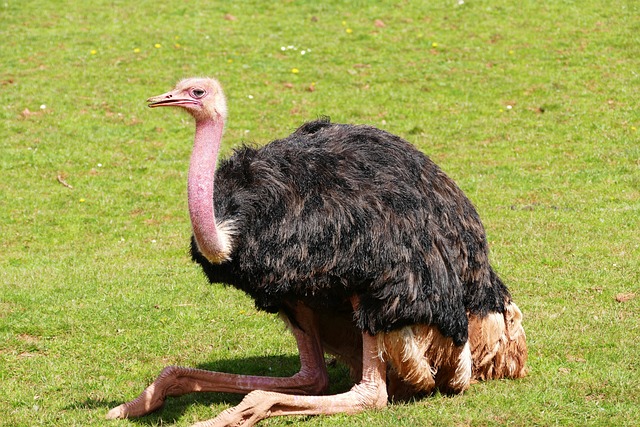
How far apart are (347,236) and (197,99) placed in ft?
4.35

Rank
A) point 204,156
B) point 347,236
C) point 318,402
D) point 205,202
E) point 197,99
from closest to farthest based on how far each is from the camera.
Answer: point 205,202
point 204,156
point 347,236
point 197,99
point 318,402

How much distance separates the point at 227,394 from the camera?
23.8 ft

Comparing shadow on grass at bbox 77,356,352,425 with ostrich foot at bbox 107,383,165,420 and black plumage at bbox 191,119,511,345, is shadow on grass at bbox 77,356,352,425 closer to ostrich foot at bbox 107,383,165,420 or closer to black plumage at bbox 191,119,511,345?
ostrich foot at bbox 107,383,165,420

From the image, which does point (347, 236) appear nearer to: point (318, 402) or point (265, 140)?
point (318, 402)

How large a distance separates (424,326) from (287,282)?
97 centimetres

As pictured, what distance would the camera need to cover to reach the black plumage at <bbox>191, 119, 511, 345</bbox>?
6.29 m

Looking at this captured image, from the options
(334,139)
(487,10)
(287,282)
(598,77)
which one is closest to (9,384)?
(287,282)

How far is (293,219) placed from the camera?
632 cm

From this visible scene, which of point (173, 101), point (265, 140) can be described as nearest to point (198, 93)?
point (173, 101)

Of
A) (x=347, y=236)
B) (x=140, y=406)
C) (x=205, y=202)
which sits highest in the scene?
(x=205, y=202)

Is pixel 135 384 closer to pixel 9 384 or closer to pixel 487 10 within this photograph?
pixel 9 384

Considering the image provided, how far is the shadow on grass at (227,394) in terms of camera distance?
6.84 metres

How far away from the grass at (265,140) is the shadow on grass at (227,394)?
0.09ft

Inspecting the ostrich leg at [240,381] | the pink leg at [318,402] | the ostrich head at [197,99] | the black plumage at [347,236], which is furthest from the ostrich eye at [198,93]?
the pink leg at [318,402]
